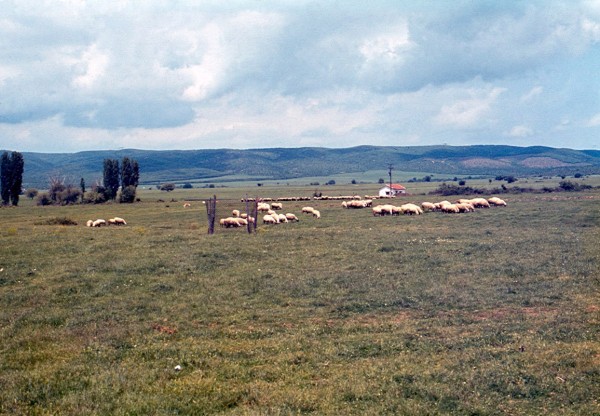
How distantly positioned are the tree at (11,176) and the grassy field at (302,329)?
3120 inches

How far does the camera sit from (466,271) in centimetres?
2186

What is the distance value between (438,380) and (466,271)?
1165 cm

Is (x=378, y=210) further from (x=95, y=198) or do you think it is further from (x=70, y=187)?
(x=70, y=187)

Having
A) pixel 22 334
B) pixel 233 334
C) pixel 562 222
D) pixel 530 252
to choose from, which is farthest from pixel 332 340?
pixel 562 222

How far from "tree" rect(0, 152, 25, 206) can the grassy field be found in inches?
3120

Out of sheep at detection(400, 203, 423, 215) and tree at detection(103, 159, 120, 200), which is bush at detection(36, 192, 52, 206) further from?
sheep at detection(400, 203, 423, 215)

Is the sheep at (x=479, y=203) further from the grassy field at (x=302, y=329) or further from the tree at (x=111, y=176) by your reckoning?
the tree at (x=111, y=176)

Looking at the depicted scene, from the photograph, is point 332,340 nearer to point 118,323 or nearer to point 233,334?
point 233,334

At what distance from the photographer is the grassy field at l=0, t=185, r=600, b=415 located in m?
10.2

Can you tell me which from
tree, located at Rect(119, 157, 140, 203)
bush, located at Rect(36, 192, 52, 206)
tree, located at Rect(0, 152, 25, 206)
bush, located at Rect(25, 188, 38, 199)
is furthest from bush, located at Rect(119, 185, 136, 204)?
bush, located at Rect(25, 188, 38, 199)

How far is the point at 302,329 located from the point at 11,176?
99.5 meters

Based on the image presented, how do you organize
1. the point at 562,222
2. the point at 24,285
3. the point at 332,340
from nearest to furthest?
the point at 332,340 → the point at 24,285 → the point at 562,222

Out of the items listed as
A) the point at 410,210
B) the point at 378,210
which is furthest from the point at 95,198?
the point at 410,210

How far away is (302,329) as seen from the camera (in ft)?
48.3
